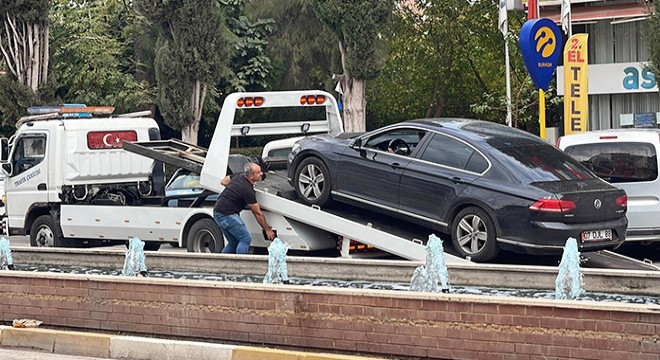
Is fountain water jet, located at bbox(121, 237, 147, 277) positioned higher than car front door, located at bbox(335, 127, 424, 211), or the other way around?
car front door, located at bbox(335, 127, 424, 211)

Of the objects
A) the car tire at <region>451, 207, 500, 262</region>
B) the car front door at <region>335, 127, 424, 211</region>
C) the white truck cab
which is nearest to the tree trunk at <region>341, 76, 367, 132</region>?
the white truck cab

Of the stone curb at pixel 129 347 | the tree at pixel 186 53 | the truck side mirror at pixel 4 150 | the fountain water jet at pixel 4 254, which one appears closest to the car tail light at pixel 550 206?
the stone curb at pixel 129 347

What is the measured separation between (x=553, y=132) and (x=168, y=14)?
12257 millimetres

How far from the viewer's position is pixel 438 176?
1252cm

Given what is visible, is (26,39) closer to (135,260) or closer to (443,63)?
(443,63)

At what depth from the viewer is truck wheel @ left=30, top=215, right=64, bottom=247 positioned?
1820 centimetres

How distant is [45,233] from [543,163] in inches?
377

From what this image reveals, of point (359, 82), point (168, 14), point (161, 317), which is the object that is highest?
point (168, 14)

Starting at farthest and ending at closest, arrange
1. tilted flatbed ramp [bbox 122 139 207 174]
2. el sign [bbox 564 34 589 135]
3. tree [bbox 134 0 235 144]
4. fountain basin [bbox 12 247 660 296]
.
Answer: tree [bbox 134 0 235 144]
el sign [bbox 564 34 589 135]
tilted flatbed ramp [bbox 122 139 207 174]
fountain basin [bbox 12 247 660 296]

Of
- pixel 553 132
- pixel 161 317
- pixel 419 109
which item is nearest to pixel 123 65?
pixel 419 109

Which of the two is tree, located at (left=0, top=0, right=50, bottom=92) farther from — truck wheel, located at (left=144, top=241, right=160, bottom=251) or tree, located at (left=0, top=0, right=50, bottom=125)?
truck wheel, located at (left=144, top=241, right=160, bottom=251)

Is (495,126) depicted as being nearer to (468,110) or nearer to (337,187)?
(337,187)

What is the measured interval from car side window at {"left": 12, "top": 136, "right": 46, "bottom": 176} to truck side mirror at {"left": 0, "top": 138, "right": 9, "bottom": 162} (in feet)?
1.48

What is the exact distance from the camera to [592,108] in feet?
107
